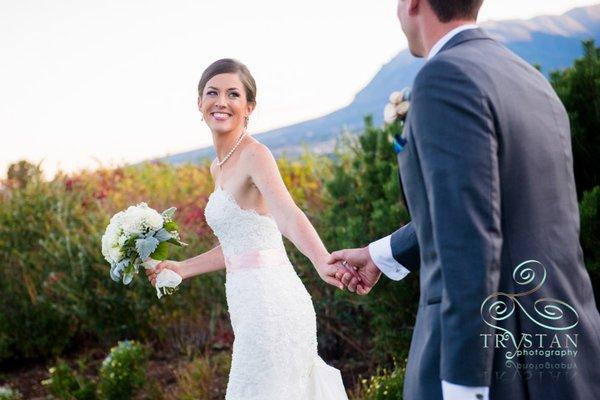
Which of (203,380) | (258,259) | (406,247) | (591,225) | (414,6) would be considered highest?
(414,6)

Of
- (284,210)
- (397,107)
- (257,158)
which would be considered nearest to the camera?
(284,210)

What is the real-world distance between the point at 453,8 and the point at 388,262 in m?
1.00

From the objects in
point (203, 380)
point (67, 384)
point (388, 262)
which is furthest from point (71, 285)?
point (388, 262)

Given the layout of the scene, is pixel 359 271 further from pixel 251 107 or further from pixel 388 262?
pixel 251 107

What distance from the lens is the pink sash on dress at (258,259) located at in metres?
3.92

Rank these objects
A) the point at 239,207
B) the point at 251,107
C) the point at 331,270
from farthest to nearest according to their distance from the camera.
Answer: the point at 251,107
the point at 239,207
the point at 331,270

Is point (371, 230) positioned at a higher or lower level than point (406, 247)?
lower

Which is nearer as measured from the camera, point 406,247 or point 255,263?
point 406,247

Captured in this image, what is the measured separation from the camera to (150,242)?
414 centimetres

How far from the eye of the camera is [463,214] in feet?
6.22

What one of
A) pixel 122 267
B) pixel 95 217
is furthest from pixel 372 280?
pixel 95 217

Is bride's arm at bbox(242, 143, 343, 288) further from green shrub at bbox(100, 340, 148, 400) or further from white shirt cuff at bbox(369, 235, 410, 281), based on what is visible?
green shrub at bbox(100, 340, 148, 400)

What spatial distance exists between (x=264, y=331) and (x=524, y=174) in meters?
2.07

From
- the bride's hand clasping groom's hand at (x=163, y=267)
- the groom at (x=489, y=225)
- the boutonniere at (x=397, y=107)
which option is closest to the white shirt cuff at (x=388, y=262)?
the groom at (x=489, y=225)
